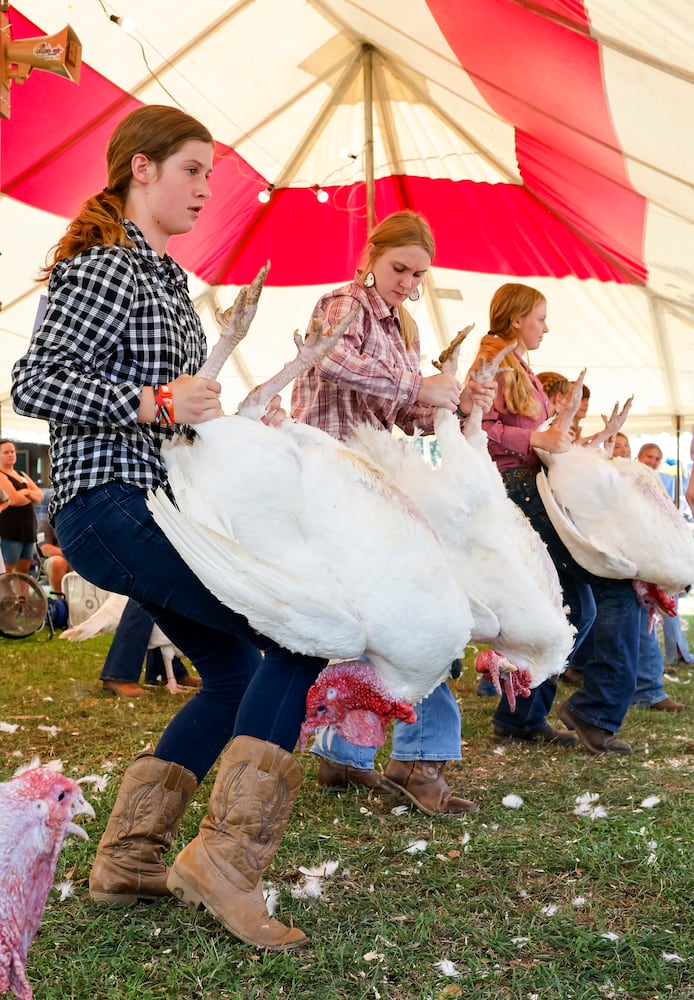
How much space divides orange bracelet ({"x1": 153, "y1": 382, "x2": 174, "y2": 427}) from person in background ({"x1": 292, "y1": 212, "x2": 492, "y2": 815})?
784mm

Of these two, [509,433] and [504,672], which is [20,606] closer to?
[509,433]

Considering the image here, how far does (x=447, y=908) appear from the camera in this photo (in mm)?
1705

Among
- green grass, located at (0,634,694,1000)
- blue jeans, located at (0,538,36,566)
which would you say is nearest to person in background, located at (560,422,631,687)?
green grass, located at (0,634,694,1000)

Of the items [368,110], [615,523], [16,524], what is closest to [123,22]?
[368,110]

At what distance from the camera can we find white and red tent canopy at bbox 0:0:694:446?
156 inches

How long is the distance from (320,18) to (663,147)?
2.36m

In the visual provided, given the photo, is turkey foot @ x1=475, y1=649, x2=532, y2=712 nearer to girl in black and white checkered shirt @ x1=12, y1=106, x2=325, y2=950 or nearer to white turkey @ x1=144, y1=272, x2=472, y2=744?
white turkey @ x1=144, y1=272, x2=472, y2=744

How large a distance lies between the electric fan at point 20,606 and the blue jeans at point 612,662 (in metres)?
3.87

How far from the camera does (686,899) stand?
1729 mm

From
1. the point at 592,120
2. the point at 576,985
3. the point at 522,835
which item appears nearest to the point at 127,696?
the point at 522,835

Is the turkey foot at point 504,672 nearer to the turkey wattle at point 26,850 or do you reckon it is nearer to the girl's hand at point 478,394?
the girl's hand at point 478,394

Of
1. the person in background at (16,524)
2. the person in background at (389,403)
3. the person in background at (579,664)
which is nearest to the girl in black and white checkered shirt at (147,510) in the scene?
the person in background at (389,403)

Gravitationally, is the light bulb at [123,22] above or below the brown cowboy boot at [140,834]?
above

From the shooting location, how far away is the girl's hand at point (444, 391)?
2109mm
